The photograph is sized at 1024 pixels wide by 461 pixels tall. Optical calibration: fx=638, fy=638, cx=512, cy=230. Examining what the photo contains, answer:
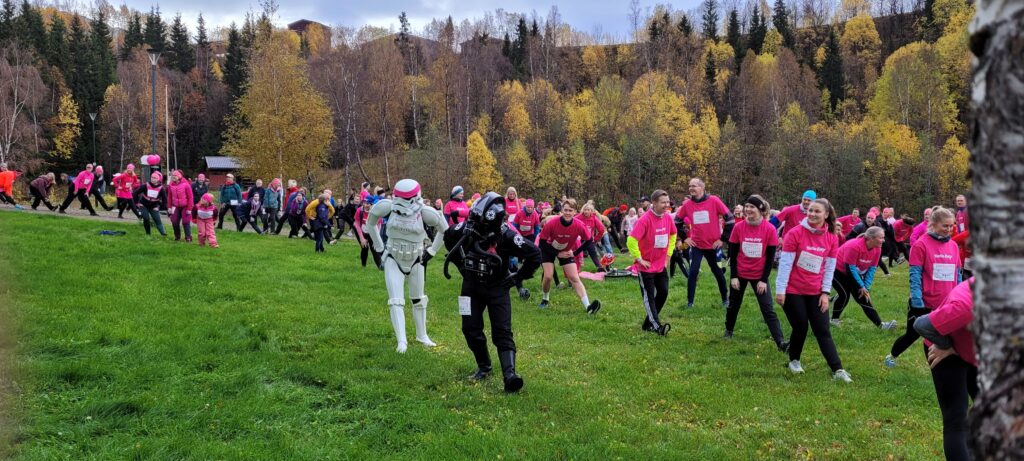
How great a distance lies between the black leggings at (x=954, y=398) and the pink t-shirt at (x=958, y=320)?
113mm

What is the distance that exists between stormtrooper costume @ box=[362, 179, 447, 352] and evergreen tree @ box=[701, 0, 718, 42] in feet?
282

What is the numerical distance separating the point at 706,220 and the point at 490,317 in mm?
5708

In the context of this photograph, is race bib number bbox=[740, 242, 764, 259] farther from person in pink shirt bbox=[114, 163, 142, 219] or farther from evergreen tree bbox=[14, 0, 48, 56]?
evergreen tree bbox=[14, 0, 48, 56]

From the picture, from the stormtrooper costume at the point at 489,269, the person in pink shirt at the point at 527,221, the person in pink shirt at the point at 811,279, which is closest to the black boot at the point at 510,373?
the stormtrooper costume at the point at 489,269

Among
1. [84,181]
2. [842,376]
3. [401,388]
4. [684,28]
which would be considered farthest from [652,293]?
[684,28]

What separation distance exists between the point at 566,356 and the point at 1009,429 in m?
6.80

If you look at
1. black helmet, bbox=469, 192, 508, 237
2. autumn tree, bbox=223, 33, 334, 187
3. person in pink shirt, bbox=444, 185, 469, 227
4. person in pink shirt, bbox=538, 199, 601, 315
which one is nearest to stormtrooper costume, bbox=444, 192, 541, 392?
black helmet, bbox=469, 192, 508, 237

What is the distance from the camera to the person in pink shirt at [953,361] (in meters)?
3.83

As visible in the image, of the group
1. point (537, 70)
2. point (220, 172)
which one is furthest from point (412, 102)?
point (220, 172)

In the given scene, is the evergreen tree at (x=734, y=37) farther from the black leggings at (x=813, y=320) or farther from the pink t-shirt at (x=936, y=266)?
the black leggings at (x=813, y=320)

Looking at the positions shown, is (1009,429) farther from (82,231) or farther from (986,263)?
(82,231)

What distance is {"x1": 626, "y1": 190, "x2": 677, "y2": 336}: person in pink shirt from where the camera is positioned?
9.55 m

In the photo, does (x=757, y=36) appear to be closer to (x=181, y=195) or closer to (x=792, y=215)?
(x=792, y=215)

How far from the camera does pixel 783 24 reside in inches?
3317
